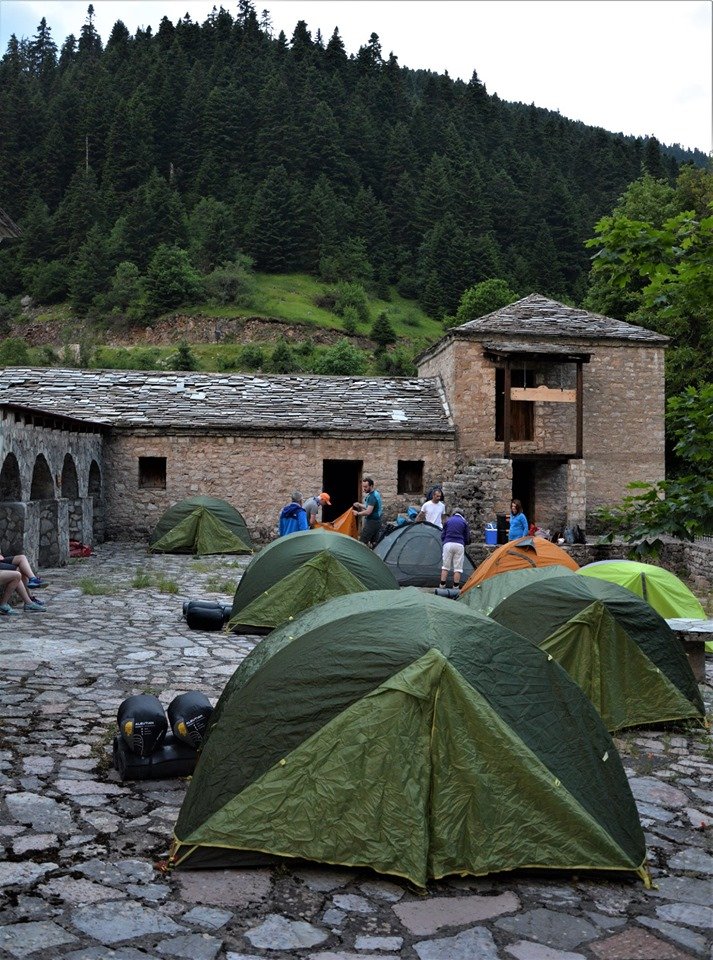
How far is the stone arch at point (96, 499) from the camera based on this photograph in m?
18.6

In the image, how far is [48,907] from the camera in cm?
346

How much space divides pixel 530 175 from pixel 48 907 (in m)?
71.9

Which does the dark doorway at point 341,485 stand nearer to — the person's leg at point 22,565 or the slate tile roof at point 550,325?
the slate tile roof at point 550,325

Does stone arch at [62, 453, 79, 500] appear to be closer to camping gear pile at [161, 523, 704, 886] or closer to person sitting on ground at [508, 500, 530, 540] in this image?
person sitting on ground at [508, 500, 530, 540]

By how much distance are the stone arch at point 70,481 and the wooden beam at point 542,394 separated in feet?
34.2

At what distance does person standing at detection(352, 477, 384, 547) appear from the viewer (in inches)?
625

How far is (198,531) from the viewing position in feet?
56.1

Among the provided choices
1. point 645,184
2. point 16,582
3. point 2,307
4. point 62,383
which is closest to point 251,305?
point 2,307

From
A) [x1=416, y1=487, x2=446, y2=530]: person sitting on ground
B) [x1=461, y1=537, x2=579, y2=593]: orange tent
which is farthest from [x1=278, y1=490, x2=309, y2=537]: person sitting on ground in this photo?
[x1=461, y1=537, x2=579, y2=593]: orange tent

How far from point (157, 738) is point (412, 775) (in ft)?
6.18

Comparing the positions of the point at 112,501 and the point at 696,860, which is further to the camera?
the point at 112,501

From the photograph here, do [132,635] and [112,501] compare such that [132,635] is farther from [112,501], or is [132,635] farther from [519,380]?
[519,380]

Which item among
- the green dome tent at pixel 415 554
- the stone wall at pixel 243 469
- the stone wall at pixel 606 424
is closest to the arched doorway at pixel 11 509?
the green dome tent at pixel 415 554

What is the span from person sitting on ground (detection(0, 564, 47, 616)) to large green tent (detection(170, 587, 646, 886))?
21.4 feet
